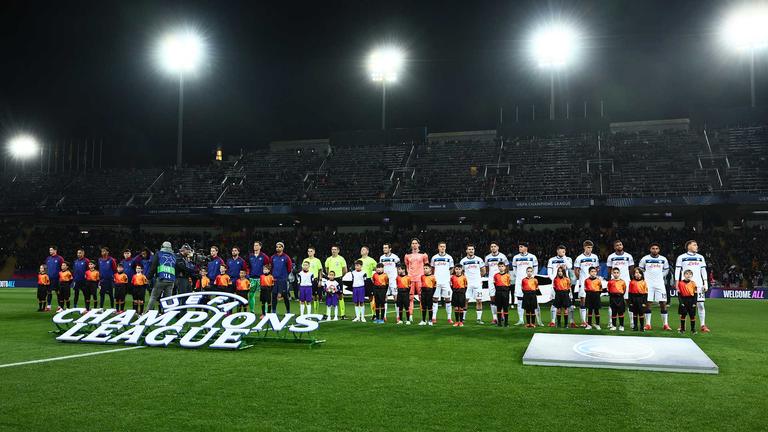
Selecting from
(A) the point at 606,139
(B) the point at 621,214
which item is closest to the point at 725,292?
(B) the point at 621,214

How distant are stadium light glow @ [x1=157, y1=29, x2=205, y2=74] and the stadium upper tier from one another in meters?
8.20

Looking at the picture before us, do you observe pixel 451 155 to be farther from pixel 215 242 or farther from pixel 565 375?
pixel 565 375

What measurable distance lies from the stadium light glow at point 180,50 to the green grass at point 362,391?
34.2 meters

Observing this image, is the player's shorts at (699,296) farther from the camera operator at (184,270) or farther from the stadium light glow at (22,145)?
the stadium light glow at (22,145)

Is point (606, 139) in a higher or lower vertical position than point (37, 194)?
higher

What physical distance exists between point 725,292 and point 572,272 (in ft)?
62.7

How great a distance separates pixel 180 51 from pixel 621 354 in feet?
129

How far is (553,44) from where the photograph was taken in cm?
3625

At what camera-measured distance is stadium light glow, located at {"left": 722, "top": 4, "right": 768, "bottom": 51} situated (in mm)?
33031

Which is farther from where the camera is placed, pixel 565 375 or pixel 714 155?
pixel 714 155

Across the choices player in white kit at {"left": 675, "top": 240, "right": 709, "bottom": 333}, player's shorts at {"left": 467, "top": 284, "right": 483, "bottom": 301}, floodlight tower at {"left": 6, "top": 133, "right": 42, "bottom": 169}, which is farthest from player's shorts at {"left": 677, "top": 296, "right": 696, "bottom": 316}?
floodlight tower at {"left": 6, "top": 133, "right": 42, "bottom": 169}

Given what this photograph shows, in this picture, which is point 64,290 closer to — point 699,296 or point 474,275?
point 474,275

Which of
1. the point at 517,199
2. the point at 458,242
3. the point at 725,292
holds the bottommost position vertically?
the point at 725,292

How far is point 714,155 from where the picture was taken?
33812 millimetres
